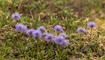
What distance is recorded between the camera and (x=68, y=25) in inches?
213

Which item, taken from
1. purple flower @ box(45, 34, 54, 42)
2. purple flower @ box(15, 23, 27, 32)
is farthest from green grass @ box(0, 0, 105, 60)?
A: purple flower @ box(15, 23, 27, 32)

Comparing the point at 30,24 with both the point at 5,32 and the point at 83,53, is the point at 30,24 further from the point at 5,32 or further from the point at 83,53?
the point at 83,53

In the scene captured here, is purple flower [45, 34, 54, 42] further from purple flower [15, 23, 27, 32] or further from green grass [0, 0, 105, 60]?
purple flower [15, 23, 27, 32]

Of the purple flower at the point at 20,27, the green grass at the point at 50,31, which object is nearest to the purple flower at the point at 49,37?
the green grass at the point at 50,31

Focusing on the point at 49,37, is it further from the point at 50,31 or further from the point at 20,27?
the point at 50,31

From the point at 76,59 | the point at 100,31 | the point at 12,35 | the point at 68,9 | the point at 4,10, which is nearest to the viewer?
the point at 76,59

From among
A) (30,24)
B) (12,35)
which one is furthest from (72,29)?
(12,35)

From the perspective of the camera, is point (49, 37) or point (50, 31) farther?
point (50, 31)

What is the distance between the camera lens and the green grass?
431 centimetres

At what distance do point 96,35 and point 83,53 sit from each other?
0.61 metres

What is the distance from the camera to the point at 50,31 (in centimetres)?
509

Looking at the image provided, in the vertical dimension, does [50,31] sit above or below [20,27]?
below

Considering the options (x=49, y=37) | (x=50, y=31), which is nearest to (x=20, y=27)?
(x=49, y=37)

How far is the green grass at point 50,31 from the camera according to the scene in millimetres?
4312
